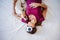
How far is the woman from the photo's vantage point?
1.96m

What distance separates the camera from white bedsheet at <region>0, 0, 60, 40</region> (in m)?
1.96

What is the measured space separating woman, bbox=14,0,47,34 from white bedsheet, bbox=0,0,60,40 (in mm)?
54

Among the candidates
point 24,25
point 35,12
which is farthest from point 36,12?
point 24,25

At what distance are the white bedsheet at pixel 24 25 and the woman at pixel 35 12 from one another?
0.18 ft

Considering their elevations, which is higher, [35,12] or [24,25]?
[35,12]

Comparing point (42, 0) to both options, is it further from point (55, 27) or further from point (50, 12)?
point (55, 27)

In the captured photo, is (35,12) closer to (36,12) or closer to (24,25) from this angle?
(36,12)

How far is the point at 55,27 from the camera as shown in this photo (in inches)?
77.5

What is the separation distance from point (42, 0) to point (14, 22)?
17.1 inches

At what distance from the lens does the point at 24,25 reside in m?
1.98

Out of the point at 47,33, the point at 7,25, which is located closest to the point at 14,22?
the point at 7,25

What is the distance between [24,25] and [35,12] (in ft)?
0.68

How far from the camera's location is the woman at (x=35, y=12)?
1.96 metres

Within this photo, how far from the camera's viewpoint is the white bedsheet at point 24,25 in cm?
196
